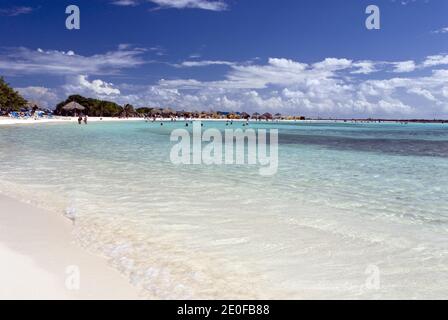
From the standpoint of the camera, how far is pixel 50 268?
390 cm

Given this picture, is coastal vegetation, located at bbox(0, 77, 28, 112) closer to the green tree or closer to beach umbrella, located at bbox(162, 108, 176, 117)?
the green tree

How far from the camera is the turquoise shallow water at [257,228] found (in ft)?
12.7

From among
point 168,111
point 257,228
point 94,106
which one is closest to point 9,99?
point 94,106

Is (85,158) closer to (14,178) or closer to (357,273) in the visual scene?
(14,178)

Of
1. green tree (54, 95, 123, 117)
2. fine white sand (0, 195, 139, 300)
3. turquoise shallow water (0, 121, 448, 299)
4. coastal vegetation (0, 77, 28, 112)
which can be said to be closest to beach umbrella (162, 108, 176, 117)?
green tree (54, 95, 123, 117)

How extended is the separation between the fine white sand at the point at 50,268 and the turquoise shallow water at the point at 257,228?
211mm

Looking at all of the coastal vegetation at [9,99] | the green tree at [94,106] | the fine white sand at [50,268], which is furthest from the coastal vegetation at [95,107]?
the fine white sand at [50,268]

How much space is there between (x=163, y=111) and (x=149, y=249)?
110 m

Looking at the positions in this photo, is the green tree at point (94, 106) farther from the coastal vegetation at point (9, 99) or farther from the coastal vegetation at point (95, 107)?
the coastal vegetation at point (9, 99)

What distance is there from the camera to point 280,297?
3.54 m

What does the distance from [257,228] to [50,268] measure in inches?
114

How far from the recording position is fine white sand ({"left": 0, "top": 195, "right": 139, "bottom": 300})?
11.1 ft
